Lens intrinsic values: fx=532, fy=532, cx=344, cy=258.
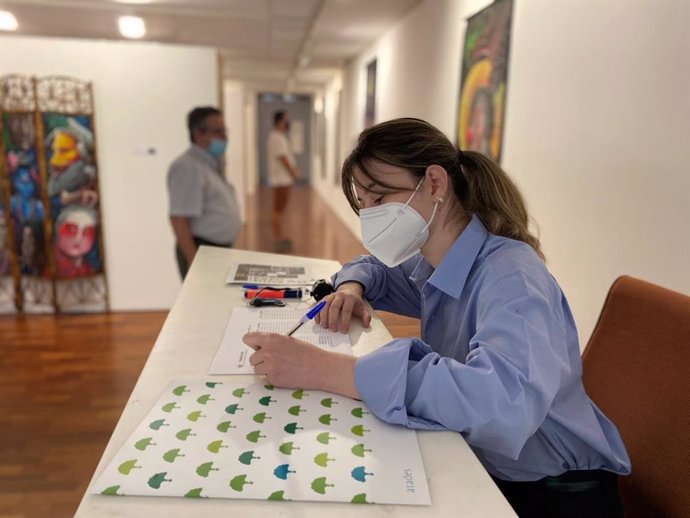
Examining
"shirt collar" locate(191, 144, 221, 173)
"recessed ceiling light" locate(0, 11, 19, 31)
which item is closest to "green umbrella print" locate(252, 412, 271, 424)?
"shirt collar" locate(191, 144, 221, 173)

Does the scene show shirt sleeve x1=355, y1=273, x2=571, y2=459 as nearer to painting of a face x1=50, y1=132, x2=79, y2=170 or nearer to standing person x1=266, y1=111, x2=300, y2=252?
painting of a face x1=50, y1=132, x2=79, y2=170

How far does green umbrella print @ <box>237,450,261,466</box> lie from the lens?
0.65m

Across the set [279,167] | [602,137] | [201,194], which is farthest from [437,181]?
[279,167]

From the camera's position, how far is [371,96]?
5824mm

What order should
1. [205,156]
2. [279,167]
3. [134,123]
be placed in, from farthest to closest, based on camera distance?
1. [279,167]
2. [134,123]
3. [205,156]

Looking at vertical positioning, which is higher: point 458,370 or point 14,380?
point 458,370

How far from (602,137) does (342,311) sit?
1.26 metres

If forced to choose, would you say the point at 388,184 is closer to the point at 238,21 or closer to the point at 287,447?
the point at 287,447

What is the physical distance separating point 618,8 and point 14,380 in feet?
10.4

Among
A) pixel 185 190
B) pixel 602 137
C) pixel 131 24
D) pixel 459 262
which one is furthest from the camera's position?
pixel 131 24

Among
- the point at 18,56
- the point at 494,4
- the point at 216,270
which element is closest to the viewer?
the point at 216,270

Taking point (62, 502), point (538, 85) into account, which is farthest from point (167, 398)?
point (538, 85)

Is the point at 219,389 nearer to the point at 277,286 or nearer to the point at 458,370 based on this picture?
the point at 458,370

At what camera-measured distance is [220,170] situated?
2928mm
